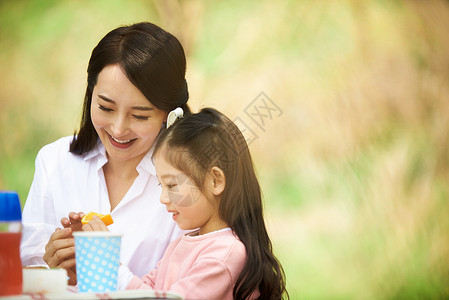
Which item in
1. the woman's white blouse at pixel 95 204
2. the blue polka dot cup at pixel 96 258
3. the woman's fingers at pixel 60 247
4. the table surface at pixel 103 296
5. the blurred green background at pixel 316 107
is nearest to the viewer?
the table surface at pixel 103 296

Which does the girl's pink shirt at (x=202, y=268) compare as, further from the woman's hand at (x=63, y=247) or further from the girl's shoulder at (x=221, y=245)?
the woman's hand at (x=63, y=247)

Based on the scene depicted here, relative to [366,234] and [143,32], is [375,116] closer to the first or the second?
[366,234]

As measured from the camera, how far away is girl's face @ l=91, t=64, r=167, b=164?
5.29 feet

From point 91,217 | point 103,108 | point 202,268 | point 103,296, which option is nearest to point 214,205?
point 202,268

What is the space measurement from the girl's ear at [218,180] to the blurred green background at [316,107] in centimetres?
148

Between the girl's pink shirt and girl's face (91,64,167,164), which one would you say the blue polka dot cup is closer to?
the girl's pink shirt

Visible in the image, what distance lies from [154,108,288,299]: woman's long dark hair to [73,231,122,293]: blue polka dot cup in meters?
0.42

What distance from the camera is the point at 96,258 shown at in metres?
1.02

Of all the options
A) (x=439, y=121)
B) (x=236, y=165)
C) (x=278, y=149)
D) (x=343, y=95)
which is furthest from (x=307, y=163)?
(x=236, y=165)

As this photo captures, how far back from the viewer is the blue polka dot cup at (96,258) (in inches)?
40.2

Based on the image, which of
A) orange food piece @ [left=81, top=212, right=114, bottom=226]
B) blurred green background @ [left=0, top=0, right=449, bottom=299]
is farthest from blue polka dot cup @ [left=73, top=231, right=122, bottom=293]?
blurred green background @ [left=0, top=0, right=449, bottom=299]

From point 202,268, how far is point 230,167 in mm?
304

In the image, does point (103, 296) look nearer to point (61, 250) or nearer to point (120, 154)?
point (61, 250)

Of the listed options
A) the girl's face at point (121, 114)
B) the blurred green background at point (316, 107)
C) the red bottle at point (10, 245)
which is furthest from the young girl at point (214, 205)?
the blurred green background at point (316, 107)
